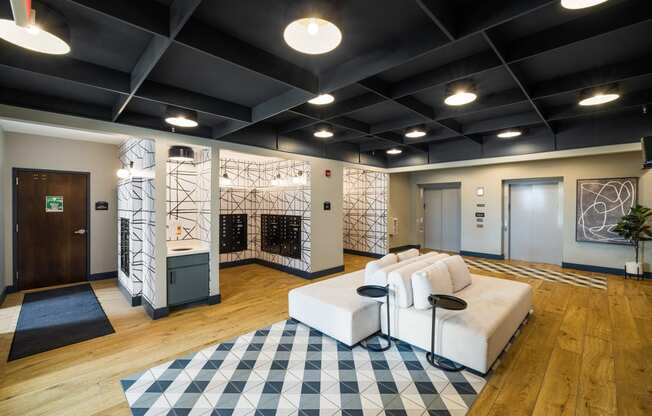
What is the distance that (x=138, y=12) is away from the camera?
5.83 feet

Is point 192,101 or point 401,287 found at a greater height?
point 192,101

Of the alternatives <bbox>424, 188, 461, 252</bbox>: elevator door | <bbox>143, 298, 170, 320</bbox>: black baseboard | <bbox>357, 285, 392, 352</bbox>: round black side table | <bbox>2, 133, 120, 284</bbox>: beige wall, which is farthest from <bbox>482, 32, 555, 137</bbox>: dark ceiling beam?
<bbox>2, 133, 120, 284</bbox>: beige wall

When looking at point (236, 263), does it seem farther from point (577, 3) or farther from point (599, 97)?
point (599, 97)

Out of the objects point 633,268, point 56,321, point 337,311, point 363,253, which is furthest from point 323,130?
point 633,268

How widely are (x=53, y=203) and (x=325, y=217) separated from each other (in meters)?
5.03

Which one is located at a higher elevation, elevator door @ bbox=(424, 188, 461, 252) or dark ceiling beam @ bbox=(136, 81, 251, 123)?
dark ceiling beam @ bbox=(136, 81, 251, 123)

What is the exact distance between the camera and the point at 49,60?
2391mm

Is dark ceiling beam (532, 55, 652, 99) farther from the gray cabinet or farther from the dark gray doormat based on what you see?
the dark gray doormat

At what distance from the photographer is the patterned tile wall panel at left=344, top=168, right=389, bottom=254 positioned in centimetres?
762

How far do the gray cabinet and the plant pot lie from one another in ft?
25.0

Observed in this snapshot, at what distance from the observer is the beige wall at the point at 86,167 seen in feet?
15.4

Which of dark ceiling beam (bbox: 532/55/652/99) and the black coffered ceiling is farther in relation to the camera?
dark ceiling beam (bbox: 532/55/652/99)

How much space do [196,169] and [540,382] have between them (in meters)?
5.28

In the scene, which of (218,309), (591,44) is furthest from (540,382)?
(218,309)
